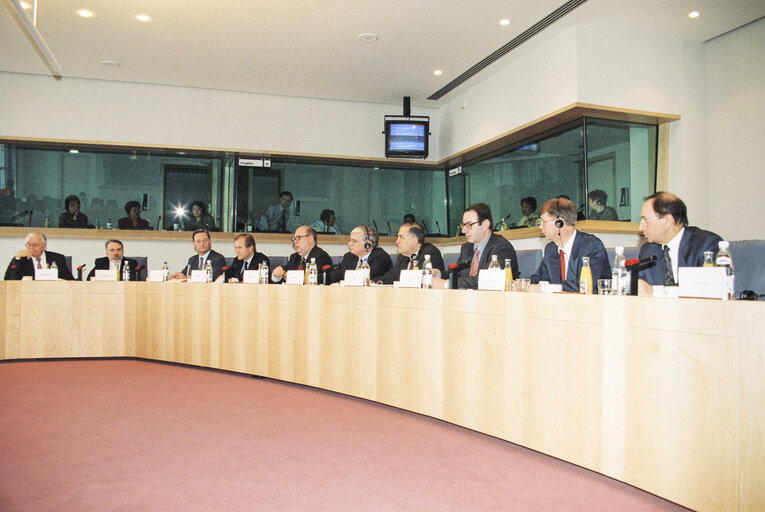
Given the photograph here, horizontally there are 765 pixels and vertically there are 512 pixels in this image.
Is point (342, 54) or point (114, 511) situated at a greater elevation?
point (342, 54)

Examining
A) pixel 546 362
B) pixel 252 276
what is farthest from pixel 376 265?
pixel 546 362

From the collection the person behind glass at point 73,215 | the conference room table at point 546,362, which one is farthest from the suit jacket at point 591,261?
the person behind glass at point 73,215

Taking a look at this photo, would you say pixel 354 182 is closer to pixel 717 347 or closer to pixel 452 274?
pixel 452 274

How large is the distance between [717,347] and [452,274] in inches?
64.5

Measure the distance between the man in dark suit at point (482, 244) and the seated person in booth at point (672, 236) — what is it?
955mm

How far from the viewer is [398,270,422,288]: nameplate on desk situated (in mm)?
3435

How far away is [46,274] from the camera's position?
5.30m

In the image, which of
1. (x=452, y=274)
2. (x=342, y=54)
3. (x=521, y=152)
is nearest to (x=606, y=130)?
(x=521, y=152)

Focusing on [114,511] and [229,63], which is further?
[229,63]

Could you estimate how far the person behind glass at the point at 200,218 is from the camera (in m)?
7.49

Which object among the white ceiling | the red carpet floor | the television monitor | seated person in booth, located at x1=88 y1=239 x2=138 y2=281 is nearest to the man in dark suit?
the red carpet floor

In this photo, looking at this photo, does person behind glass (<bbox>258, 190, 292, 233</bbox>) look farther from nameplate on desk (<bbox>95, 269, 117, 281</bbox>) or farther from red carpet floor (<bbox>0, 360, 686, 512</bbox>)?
red carpet floor (<bbox>0, 360, 686, 512</bbox>)

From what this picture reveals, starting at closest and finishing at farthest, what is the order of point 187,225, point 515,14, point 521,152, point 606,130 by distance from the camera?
point 515,14 → point 606,130 → point 521,152 → point 187,225

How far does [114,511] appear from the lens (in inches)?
74.4
